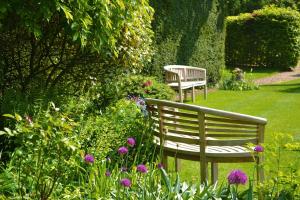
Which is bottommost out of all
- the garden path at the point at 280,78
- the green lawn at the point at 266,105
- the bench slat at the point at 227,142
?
the garden path at the point at 280,78

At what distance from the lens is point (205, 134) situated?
467 centimetres

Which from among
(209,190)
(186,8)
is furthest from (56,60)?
(186,8)

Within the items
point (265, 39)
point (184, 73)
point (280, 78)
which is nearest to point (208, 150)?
point (184, 73)

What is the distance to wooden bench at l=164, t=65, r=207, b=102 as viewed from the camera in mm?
11682

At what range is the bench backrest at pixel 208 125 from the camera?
4.51 meters

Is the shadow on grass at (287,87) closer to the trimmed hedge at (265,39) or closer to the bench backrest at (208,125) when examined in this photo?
the trimmed hedge at (265,39)

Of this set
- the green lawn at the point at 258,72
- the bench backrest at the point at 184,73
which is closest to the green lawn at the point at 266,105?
the bench backrest at the point at 184,73

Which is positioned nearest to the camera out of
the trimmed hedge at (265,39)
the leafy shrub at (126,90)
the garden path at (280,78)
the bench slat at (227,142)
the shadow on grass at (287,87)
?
the bench slat at (227,142)

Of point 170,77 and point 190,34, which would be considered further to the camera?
point 190,34

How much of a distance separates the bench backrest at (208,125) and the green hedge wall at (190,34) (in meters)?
7.18

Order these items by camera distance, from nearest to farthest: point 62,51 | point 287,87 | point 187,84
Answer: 1. point 62,51
2. point 187,84
3. point 287,87

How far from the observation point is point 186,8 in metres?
14.0

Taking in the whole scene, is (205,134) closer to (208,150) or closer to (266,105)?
(208,150)

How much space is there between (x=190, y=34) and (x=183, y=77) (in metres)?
2.12
